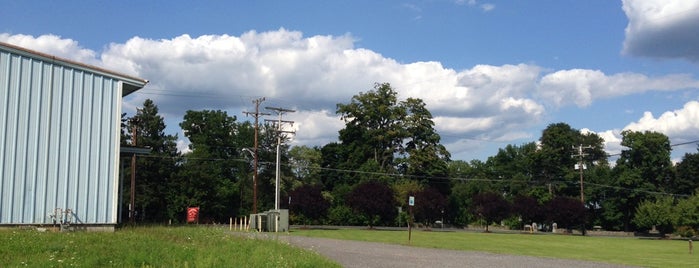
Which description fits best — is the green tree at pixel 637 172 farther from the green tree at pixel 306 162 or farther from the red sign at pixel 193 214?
the red sign at pixel 193 214

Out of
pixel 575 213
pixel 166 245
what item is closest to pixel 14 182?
pixel 166 245

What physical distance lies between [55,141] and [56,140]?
5 cm

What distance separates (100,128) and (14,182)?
3.89m

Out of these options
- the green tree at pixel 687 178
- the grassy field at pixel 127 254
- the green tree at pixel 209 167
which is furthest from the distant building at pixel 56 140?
the green tree at pixel 687 178

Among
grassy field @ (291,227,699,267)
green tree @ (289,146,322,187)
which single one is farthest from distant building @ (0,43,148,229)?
green tree @ (289,146,322,187)

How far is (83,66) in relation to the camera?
84.4ft

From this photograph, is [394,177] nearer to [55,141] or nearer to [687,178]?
[687,178]

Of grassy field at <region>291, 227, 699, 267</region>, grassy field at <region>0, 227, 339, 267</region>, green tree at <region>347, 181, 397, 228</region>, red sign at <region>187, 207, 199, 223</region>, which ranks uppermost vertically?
green tree at <region>347, 181, 397, 228</region>

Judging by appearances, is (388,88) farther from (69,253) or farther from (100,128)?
(69,253)

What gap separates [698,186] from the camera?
91.4 meters

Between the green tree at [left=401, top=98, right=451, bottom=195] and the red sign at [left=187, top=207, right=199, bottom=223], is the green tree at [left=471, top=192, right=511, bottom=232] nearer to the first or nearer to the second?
the green tree at [left=401, top=98, right=451, bottom=195]

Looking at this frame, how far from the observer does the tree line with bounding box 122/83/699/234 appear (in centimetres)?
7050

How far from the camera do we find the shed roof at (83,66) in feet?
78.5

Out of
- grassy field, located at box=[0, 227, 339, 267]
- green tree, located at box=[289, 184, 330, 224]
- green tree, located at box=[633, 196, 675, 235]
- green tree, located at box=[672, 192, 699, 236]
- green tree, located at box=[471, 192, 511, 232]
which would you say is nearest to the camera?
grassy field, located at box=[0, 227, 339, 267]
